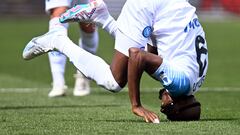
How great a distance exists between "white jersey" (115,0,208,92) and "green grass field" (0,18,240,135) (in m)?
0.49

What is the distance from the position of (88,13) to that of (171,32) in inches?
33.9

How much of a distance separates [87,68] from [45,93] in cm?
293

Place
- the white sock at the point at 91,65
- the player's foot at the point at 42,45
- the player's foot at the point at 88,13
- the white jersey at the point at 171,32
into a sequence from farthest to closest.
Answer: the player's foot at the point at 42,45 < the player's foot at the point at 88,13 < the white sock at the point at 91,65 < the white jersey at the point at 171,32

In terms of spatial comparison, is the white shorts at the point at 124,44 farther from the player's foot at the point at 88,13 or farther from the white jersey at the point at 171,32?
the player's foot at the point at 88,13

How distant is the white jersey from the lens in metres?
6.38

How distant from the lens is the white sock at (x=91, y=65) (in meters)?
6.61

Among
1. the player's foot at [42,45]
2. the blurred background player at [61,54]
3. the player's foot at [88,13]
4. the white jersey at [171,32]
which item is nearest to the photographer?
the white jersey at [171,32]

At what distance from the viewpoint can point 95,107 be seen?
7660 millimetres

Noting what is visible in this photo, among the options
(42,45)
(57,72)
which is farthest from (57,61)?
(42,45)

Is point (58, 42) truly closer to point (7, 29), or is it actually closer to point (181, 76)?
point (181, 76)

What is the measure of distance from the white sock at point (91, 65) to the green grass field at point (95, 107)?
31 centimetres

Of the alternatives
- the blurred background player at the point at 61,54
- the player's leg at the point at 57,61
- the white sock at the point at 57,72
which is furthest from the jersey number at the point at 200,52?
the white sock at the point at 57,72

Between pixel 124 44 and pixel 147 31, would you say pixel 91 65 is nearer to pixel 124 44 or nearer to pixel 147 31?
pixel 124 44

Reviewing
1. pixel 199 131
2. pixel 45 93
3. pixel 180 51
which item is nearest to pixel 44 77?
pixel 45 93
